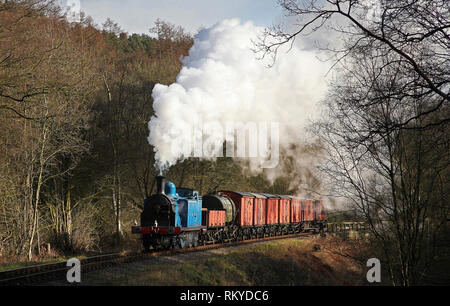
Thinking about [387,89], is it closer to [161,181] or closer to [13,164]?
[161,181]

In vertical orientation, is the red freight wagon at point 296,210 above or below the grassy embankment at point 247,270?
above

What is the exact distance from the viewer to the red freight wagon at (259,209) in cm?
2414

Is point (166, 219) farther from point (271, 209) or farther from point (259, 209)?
point (271, 209)

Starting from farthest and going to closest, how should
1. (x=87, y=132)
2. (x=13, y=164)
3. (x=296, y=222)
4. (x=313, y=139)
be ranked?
(x=296, y=222)
(x=87, y=132)
(x=13, y=164)
(x=313, y=139)

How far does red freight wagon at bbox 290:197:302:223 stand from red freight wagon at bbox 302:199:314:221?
0.63m

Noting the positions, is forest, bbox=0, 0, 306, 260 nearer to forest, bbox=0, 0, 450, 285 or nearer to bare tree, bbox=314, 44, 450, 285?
forest, bbox=0, 0, 450, 285

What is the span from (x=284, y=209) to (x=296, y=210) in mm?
2182

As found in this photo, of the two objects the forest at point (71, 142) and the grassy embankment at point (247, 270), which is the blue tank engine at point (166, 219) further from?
the forest at point (71, 142)

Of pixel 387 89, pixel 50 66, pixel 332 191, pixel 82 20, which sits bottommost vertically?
pixel 332 191

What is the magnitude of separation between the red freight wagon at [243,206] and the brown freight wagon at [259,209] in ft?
1.39

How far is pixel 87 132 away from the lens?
24.6 meters

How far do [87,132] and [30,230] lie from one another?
8281 mm

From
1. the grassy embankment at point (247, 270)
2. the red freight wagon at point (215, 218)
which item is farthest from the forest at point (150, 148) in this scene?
the red freight wagon at point (215, 218)
